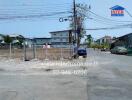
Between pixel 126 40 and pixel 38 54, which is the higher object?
pixel 126 40

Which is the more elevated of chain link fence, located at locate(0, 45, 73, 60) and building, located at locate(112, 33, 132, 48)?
building, located at locate(112, 33, 132, 48)

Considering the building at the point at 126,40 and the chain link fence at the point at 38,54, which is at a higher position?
the building at the point at 126,40

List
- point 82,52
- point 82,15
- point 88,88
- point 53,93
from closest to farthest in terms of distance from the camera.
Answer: point 53,93
point 88,88
point 82,52
point 82,15

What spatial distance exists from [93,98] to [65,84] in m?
3.47

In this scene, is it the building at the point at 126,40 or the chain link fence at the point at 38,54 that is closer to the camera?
the chain link fence at the point at 38,54

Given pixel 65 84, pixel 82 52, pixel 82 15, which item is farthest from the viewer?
pixel 82 15

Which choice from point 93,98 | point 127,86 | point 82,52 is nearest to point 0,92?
point 93,98

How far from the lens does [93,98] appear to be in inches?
432

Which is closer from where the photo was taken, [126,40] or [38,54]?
[38,54]

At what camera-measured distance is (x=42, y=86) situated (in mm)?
13469

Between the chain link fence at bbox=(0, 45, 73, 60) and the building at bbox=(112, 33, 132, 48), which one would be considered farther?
the building at bbox=(112, 33, 132, 48)

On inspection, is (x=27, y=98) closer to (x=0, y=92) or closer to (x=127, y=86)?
(x=0, y=92)

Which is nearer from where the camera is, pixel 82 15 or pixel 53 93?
pixel 53 93

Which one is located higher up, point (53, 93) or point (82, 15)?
point (82, 15)
